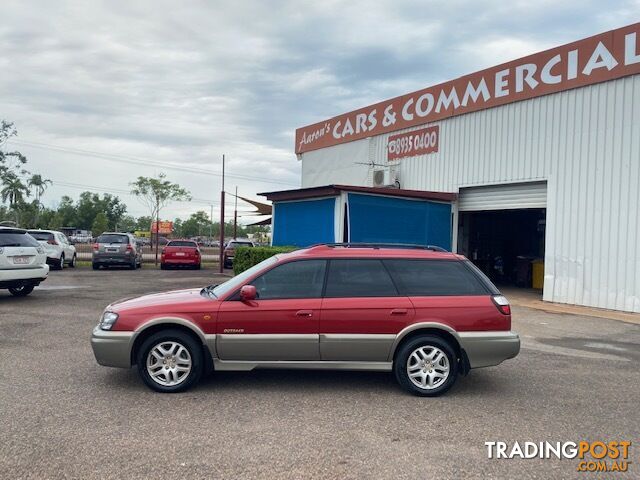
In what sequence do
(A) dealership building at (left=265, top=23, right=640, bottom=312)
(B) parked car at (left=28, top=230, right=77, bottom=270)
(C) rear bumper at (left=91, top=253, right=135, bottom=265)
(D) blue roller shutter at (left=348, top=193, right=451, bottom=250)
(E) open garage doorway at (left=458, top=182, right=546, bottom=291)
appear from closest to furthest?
1. (A) dealership building at (left=265, top=23, right=640, bottom=312)
2. (D) blue roller shutter at (left=348, top=193, right=451, bottom=250)
3. (E) open garage doorway at (left=458, top=182, right=546, bottom=291)
4. (B) parked car at (left=28, top=230, right=77, bottom=270)
5. (C) rear bumper at (left=91, top=253, right=135, bottom=265)

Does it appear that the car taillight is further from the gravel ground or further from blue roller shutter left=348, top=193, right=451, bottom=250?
blue roller shutter left=348, top=193, right=451, bottom=250

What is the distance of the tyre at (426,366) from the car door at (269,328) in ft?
3.02

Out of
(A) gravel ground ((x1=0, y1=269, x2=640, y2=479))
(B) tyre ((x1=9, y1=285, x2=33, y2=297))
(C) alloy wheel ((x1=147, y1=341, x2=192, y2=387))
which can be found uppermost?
(C) alloy wheel ((x1=147, y1=341, x2=192, y2=387))

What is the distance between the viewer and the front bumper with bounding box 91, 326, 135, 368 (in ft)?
17.9

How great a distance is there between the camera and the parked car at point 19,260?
1153cm

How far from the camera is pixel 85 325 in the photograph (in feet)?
30.1

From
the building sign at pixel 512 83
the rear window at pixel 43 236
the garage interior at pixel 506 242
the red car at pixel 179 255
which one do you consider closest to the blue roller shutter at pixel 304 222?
the building sign at pixel 512 83

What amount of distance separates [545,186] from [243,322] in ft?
38.8

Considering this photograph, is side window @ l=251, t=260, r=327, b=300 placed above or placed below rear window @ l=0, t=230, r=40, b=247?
below

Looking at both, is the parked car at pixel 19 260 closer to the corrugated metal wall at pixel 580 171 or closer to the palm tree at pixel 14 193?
the corrugated metal wall at pixel 580 171

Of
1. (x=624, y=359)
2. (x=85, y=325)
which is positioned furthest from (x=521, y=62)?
(x=85, y=325)

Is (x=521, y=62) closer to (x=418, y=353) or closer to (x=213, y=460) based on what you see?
(x=418, y=353)

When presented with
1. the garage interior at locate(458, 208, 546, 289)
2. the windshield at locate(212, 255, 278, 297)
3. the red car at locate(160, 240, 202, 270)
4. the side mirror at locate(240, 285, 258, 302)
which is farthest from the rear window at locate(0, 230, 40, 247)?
the garage interior at locate(458, 208, 546, 289)

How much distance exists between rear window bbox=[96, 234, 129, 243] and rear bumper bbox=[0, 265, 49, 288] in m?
10.3
